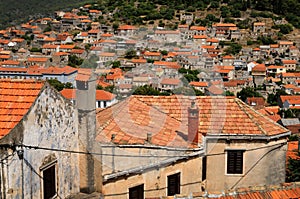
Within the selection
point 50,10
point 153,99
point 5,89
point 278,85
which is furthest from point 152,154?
point 50,10

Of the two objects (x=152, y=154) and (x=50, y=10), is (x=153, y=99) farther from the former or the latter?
(x=50, y=10)

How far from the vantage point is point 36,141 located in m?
5.74

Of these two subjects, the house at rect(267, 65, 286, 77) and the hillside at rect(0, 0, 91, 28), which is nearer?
the house at rect(267, 65, 286, 77)

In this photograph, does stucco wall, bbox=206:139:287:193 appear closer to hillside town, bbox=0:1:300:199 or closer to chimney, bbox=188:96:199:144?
hillside town, bbox=0:1:300:199

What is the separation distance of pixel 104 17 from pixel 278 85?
49.2 metres

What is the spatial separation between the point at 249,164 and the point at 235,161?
0.98 feet

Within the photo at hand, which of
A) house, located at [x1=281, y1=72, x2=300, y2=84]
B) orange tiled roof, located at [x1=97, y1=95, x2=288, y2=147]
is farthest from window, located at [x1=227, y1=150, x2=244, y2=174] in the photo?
house, located at [x1=281, y1=72, x2=300, y2=84]

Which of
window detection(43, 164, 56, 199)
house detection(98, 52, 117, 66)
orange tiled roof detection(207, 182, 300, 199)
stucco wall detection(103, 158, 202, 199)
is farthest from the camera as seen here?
house detection(98, 52, 117, 66)

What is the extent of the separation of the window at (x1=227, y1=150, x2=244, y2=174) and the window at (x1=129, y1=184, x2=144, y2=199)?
7.31ft

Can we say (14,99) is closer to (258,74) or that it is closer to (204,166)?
(204,166)

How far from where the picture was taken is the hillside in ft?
361

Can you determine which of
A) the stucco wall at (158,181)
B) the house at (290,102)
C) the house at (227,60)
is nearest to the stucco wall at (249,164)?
the stucco wall at (158,181)

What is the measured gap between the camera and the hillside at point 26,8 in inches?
4331

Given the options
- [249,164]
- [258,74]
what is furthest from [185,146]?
[258,74]
